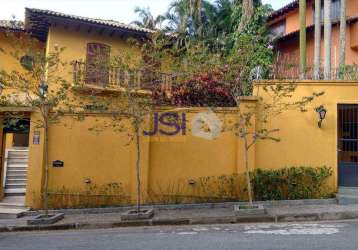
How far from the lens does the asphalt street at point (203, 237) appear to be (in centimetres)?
728

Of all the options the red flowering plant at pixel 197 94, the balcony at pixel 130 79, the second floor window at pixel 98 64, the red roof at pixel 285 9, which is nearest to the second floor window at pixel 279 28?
the red roof at pixel 285 9

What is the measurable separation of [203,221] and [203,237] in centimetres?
200

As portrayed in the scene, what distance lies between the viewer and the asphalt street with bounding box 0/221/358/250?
728cm

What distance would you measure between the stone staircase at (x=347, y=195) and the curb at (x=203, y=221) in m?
1.36

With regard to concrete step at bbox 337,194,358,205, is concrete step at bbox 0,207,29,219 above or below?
below

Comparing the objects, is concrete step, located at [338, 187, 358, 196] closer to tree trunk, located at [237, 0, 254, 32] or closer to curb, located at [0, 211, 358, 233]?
curb, located at [0, 211, 358, 233]

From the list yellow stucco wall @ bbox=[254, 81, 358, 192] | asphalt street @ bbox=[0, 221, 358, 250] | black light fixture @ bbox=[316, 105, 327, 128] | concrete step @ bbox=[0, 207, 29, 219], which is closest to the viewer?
asphalt street @ bbox=[0, 221, 358, 250]

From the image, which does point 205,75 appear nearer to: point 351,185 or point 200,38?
point 351,185

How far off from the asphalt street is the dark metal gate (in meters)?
3.39

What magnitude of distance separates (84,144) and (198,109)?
354 cm

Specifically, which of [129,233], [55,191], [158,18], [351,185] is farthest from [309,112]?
[158,18]

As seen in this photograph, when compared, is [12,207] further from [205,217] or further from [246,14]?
[246,14]

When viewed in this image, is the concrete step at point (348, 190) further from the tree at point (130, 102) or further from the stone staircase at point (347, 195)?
the tree at point (130, 102)

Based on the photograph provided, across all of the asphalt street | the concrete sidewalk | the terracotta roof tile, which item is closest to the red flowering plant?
the concrete sidewalk
